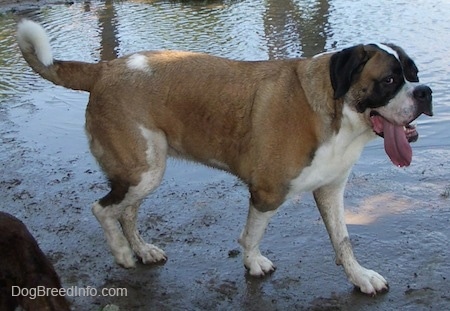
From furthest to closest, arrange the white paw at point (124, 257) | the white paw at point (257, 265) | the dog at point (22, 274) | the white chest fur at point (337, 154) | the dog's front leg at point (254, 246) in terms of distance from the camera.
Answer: the white paw at point (124, 257) < the white paw at point (257, 265) < the dog's front leg at point (254, 246) < the white chest fur at point (337, 154) < the dog at point (22, 274)

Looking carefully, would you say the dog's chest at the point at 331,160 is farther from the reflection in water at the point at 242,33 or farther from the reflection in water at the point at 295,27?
the reflection in water at the point at 295,27

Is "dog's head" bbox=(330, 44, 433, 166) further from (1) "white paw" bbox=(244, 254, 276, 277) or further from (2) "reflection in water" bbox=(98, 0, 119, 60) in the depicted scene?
(2) "reflection in water" bbox=(98, 0, 119, 60)

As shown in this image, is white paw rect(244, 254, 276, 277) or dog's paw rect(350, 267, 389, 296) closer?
dog's paw rect(350, 267, 389, 296)

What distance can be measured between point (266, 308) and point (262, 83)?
153cm

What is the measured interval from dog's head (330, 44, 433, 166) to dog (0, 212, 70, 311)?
6.62 feet

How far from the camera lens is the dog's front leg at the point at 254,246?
4672 mm

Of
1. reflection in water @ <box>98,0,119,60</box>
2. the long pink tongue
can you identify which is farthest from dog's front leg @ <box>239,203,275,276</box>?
reflection in water @ <box>98,0,119,60</box>

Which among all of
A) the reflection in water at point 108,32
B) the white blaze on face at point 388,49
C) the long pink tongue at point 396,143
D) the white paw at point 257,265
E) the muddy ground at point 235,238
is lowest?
the reflection in water at point 108,32

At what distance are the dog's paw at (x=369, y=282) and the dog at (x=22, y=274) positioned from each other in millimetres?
2058

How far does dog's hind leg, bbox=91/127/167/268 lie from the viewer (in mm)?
4738

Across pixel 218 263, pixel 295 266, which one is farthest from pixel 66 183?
pixel 295 266

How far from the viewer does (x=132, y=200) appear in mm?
4875

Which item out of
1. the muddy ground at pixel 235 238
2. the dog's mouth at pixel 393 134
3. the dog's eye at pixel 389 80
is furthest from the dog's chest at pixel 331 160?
the muddy ground at pixel 235 238

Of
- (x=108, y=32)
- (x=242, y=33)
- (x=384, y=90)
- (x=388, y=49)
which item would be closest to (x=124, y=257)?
(x=384, y=90)
